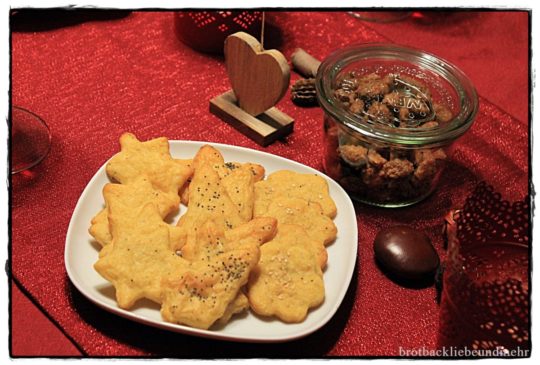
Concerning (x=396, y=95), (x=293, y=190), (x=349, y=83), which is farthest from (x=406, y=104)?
(x=293, y=190)

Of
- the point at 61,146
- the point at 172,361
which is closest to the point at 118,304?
the point at 172,361

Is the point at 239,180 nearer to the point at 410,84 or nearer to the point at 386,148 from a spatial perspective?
the point at 386,148

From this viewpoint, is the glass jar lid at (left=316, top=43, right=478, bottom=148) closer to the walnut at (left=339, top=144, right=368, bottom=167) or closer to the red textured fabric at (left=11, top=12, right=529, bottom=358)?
the walnut at (left=339, top=144, right=368, bottom=167)

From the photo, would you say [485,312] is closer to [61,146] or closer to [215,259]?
[215,259]

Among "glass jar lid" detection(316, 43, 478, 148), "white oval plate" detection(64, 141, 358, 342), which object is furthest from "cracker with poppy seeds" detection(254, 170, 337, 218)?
"glass jar lid" detection(316, 43, 478, 148)

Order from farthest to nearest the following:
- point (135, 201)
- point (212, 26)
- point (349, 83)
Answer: point (212, 26) → point (349, 83) → point (135, 201)

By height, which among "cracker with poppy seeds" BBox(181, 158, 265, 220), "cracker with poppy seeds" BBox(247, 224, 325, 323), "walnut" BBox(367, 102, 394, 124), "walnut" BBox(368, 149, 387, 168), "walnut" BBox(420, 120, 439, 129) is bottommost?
"cracker with poppy seeds" BBox(247, 224, 325, 323)

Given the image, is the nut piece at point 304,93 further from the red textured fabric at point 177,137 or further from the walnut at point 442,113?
→ the walnut at point 442,113
